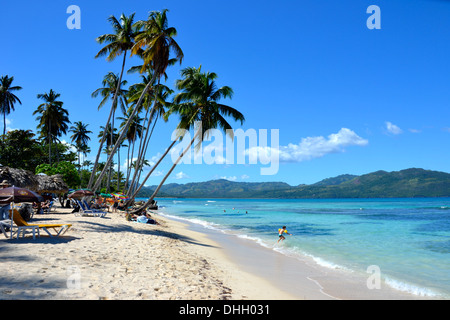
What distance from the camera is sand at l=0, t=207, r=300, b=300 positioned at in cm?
468

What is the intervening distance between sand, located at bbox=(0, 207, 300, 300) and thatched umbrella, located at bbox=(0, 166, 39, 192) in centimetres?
1041

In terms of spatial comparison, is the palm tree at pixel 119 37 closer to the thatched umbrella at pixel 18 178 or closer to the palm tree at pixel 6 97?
the thatched umbrella at pixel 18 178

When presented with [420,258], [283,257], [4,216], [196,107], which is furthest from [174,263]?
[196,107]

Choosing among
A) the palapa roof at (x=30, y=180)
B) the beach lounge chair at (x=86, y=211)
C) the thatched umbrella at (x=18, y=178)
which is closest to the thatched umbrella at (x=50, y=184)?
the palapa roof at (x=30, y=180)

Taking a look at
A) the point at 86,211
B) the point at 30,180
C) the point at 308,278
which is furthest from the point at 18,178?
the point at 308,278

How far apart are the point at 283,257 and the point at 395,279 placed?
4.10 meters

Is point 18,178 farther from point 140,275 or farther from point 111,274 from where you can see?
point 140,275

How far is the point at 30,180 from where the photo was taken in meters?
18.3

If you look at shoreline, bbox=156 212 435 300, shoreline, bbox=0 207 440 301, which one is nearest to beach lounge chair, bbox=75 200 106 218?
shoreline, bbox=0 207 440 301

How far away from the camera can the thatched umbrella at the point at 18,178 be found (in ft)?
55.1

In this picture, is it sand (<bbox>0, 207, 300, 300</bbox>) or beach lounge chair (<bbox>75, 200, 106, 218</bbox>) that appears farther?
beach lounge chair (<bbox>75, 200, 106, 218</bbox>)

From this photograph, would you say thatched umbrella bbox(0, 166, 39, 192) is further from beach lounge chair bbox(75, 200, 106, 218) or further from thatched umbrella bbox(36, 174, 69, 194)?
beach lounge chair bbox(75, 200, 106, 218)

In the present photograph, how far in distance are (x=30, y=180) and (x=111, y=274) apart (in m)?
16.2
